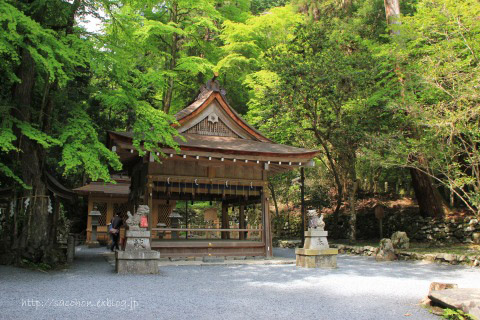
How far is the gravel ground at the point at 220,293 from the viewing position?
17.5 ft

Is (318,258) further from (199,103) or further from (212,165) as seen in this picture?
(199,103)

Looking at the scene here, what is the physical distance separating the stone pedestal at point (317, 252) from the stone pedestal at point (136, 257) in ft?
14.6

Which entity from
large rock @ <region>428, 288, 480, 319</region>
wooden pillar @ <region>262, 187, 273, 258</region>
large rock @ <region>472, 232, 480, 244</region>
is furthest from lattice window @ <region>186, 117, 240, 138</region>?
large rock @ <region>472, 232, 480, 244</region>

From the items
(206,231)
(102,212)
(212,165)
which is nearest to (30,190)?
→ (212,165)

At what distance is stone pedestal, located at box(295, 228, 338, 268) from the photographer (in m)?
10.8

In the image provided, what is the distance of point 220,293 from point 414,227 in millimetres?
13904

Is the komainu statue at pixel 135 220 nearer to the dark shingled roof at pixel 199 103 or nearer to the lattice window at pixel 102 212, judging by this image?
the dark shingled roof at pixel 199 103

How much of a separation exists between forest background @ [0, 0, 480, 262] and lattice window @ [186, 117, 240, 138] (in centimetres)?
252

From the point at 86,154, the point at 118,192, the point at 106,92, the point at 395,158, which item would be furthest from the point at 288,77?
the point at 118,192

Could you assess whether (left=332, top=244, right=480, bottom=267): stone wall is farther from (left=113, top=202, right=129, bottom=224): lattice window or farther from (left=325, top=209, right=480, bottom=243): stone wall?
(left=113, top=202, right=129, bottom=224): lattice window

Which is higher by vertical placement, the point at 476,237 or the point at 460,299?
the point at 476,237

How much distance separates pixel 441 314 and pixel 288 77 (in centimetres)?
1230

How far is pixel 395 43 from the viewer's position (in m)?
15.6

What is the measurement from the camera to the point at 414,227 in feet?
57.7
